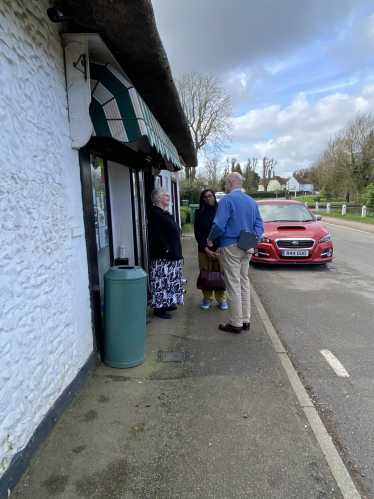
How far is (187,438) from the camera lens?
8.32 ft

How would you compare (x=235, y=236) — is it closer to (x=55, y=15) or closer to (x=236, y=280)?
(x=236, y=280)

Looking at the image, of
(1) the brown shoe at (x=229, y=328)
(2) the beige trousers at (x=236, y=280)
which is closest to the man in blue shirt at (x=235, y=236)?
(2) the beige trousers at (x=236, y=280)

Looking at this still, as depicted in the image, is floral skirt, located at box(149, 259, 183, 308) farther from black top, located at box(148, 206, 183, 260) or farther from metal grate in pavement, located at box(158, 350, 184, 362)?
metal grate in pavement, located at box(158, 350, 184, 362)

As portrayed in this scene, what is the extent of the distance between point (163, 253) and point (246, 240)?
3.78ft

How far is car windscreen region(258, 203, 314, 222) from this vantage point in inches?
367

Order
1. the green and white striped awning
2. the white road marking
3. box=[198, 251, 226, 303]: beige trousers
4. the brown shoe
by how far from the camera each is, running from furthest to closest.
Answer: box=[198, 251, 226, 303]: beige trousers < the brown shoe < the white road marking < the green and white striped awning

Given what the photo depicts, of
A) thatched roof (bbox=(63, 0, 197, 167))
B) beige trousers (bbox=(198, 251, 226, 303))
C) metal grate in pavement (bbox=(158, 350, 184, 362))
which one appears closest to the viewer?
thatched roof (bbox=(63, 0, 197, 167))

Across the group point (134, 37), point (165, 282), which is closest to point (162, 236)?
point (165, 282)

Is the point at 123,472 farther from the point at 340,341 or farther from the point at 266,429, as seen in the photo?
the point at 340,341

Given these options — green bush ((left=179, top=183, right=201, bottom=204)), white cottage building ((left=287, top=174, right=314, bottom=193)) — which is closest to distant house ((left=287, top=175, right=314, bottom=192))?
white cottage building ((left=287, top=174, right=314, bottom=193))

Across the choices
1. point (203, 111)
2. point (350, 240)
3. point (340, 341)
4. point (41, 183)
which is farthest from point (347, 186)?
point (41, 183)

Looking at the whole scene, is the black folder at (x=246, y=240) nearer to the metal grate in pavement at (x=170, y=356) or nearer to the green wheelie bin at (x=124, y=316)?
the green wheelie bin at (x=124, y=316)

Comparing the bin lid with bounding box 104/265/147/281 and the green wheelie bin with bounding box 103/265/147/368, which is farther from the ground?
the bin lid with bounding box 104/265/147/281

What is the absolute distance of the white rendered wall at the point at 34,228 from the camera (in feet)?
6.70
